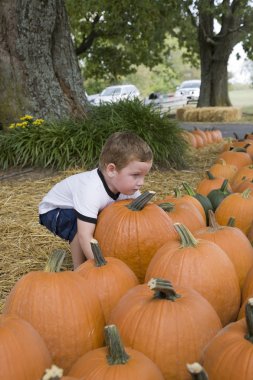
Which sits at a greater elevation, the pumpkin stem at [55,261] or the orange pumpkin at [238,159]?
the pumpkin stem at [55,261]

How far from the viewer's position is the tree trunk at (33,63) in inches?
300

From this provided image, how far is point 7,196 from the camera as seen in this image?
5996 mm

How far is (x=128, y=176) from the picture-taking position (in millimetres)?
2902

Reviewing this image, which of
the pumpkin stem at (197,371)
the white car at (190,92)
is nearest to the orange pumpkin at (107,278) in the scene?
the pumpkin stem at (197,371)

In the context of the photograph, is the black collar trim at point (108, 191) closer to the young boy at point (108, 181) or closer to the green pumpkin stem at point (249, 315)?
the young boy at point (108, 181)

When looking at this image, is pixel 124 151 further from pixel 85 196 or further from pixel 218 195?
pixel 218 195

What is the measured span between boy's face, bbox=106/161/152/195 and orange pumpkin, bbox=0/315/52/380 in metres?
1.43

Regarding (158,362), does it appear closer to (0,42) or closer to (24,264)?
(24,264)

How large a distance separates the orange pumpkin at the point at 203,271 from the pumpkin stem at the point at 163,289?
0.34 meters

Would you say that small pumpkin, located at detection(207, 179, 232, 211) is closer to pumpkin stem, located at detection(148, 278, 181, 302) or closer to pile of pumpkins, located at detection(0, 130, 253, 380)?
pile of pumpkins, located at detection(0, 130, 253, 380)

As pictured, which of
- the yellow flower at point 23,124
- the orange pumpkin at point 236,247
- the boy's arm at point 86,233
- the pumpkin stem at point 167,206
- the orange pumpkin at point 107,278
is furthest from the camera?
the yellow flower at point 23,124

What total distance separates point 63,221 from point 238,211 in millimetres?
1176

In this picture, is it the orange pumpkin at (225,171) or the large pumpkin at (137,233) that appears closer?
the large pumpkin at (137,233)

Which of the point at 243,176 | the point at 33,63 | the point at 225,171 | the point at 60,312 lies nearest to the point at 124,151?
the point at 60,312
